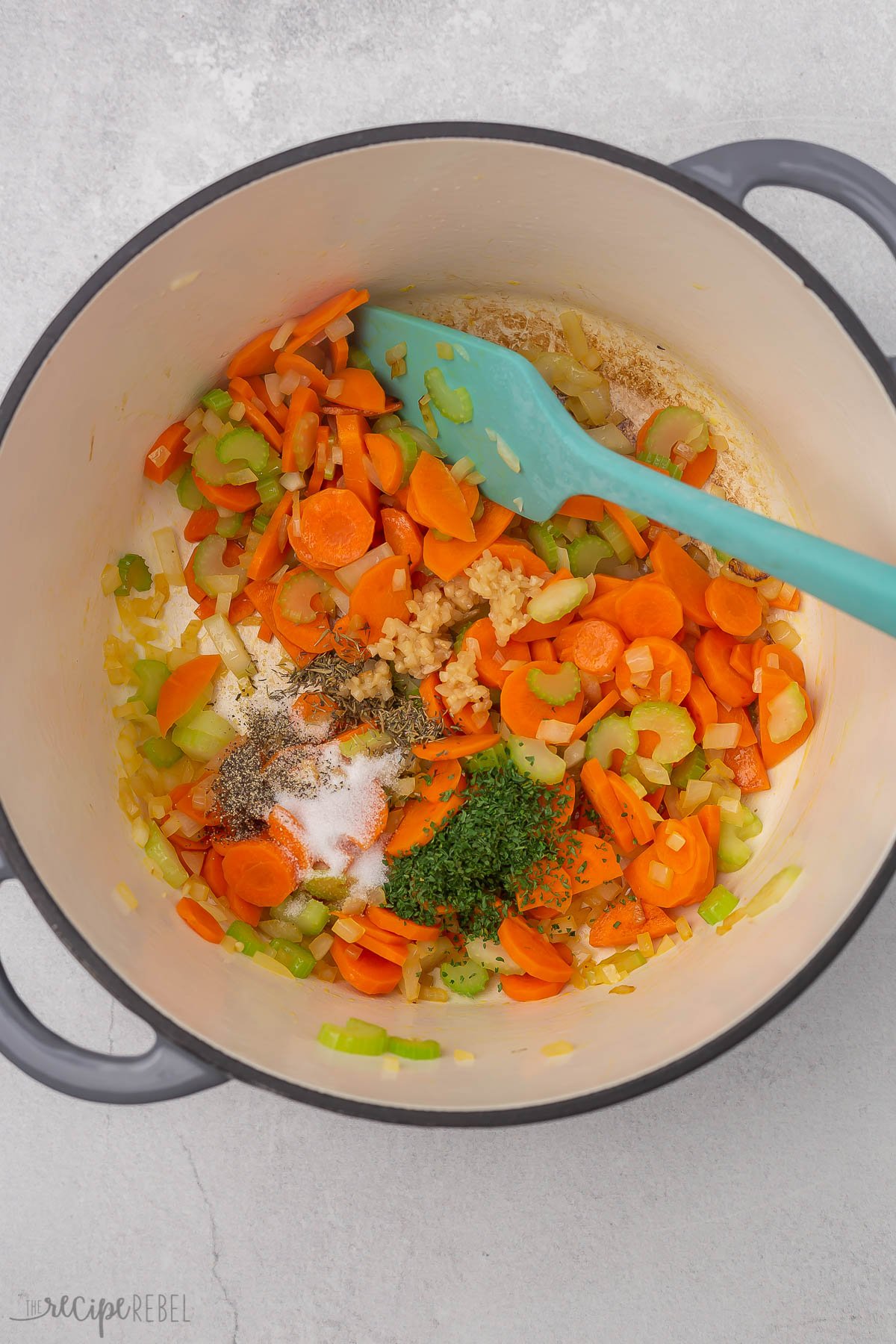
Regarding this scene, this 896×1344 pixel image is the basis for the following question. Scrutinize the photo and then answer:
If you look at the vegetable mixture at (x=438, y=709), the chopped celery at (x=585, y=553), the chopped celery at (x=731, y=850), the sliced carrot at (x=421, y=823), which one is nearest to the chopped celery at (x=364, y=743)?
the vegetable mixture at (x=438, y=709)

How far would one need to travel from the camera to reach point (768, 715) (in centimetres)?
208

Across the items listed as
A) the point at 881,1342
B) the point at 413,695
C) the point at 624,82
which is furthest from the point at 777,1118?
the point at 624,82

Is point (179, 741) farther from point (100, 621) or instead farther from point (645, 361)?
point (645, 361)

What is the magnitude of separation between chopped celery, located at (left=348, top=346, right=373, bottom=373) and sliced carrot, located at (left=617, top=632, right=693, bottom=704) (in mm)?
934

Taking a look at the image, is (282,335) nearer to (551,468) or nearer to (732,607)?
(551,468)

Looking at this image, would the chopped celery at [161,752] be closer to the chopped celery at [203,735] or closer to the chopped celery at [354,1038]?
the chopped celery at [203,735]

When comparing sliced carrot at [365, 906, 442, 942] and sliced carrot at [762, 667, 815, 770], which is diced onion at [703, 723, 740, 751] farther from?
sliced carrot at [365, 906, 442, 942]

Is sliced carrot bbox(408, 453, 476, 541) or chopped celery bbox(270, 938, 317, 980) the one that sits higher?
sliced carrot bbox(408, 453, 476, 541)

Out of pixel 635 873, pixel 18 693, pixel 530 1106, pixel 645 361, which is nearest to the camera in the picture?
pixel 530 1106

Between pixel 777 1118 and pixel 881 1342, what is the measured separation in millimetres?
585

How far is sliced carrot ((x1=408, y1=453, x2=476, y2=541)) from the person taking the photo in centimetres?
208

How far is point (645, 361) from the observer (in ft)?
7.33

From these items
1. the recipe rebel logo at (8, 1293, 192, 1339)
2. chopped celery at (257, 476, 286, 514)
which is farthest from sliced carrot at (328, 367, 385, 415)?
the recipe rebel logo at (8, 1293, 192, 1339)

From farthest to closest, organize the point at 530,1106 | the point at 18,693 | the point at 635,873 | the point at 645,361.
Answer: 1. the point at 645,361
2. the point at 635,873
3. the point at 18,693
4. the point at 530,1106
